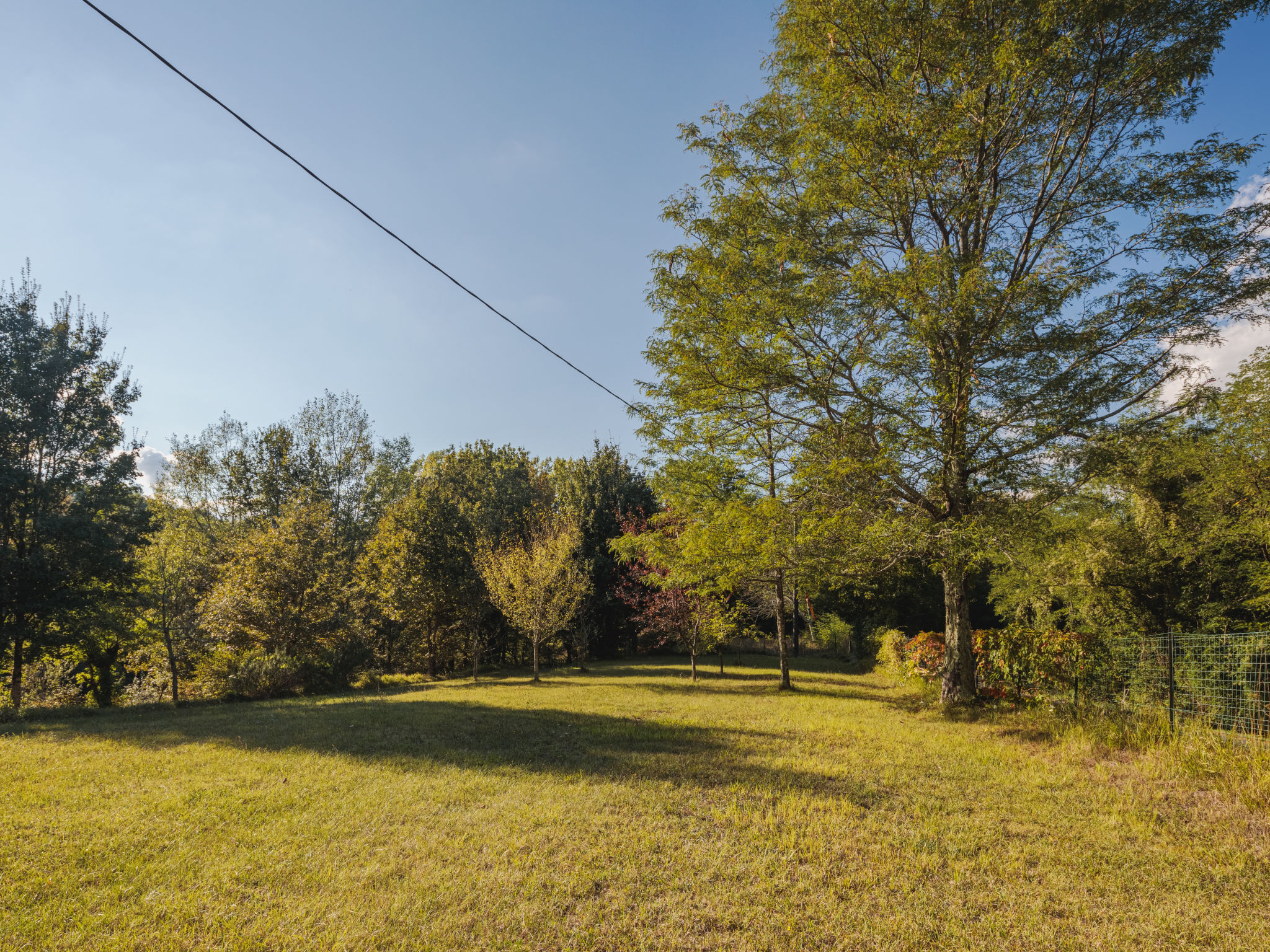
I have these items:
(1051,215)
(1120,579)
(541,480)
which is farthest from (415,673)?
(1051,215)

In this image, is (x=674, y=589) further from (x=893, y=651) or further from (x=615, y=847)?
(x=615, y=847)

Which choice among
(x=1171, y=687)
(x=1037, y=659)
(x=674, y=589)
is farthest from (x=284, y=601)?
(x=1171, y=687)

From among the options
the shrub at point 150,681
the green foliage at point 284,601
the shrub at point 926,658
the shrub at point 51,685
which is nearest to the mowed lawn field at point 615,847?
the shrub at point 926,658

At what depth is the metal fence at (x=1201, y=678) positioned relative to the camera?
7.05 meters

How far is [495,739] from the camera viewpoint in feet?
28.2

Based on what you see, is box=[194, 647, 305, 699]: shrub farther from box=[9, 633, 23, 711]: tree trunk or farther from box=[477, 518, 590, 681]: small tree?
box=[477, 518, 590, 681]: small tree

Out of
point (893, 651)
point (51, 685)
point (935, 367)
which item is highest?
point (935, 367)

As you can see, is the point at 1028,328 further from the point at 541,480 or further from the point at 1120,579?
the point at 541,480

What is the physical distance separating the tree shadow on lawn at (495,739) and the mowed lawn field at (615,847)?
0.08 m

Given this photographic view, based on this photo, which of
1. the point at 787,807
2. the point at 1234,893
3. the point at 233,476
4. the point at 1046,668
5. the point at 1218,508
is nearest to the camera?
the point at 1234,893

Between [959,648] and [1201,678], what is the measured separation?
3488mm

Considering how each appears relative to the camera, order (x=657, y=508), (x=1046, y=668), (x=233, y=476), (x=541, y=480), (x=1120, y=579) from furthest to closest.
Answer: (x=541, y=480) < (x=657, y=508) < (x=233, y=476) < (x=1120, y=579) < (x=1046, y=668)

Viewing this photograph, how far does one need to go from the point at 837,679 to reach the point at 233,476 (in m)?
29.9

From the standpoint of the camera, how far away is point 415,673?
23328mm
